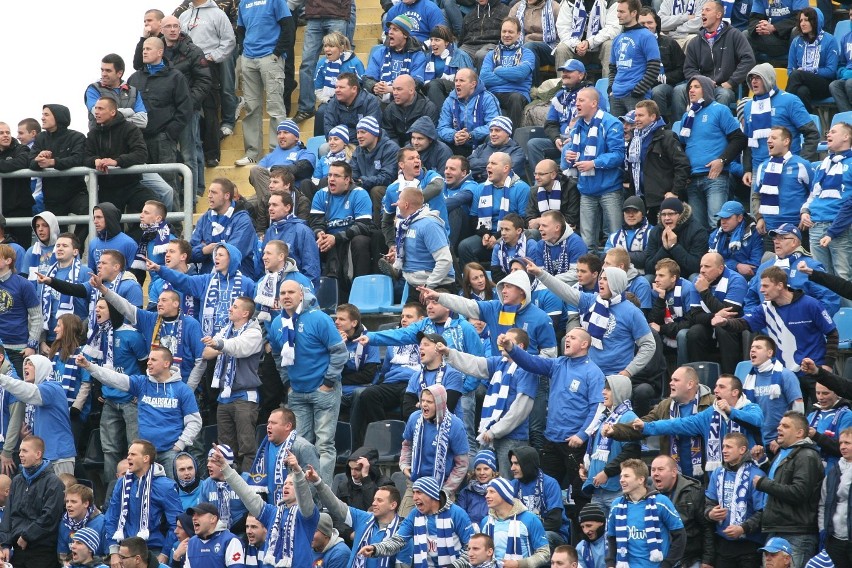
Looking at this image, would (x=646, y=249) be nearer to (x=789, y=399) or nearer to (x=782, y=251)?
(x=782, y=251)

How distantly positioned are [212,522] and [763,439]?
4.44 meters

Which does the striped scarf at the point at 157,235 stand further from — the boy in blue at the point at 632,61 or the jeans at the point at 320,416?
the boy in blue at the point at 632,61

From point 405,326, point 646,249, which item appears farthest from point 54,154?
point 646,249

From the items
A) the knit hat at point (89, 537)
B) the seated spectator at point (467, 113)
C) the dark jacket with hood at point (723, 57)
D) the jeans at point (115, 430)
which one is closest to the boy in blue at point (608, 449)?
the knit hat at point (89, 537)

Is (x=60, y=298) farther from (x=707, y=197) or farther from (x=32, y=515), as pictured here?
(x=707, y=197)

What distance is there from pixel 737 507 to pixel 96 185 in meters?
7.78

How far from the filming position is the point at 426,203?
56.8 feet

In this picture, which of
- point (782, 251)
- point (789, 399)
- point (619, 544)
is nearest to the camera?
point (619, 544)

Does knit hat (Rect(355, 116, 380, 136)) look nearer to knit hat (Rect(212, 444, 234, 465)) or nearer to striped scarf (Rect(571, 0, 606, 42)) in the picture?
striped scarf (Rect(571, 0, 606, 42))

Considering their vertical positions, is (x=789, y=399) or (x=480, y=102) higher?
(x=480, y=102)

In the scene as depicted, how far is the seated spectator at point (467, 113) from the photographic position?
61.6 feet

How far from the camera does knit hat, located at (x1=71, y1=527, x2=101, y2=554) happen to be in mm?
14977

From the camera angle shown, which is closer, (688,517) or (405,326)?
(688,517)

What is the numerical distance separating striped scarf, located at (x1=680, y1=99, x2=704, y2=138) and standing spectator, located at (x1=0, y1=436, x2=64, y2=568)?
679 cm
